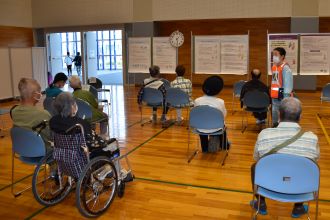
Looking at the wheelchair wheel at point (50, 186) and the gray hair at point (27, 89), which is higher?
the gray hair at point (27, 89)

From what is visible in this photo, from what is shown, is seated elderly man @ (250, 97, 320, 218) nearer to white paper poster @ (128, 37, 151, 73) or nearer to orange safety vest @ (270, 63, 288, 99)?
orange safety vest @ (270, 63, 288, 99)

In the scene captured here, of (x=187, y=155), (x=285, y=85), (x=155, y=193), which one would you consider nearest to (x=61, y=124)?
(x=155, y=193)

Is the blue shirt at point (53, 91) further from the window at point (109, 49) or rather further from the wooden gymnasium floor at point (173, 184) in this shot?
the window at point (109, 49)

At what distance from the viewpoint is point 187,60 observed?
13.3m

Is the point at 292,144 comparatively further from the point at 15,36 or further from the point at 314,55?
the point at 15,36

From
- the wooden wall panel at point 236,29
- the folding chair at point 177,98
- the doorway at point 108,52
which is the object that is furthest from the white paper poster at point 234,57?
the doorway at point 108,52

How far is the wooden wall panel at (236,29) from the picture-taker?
39.5ft

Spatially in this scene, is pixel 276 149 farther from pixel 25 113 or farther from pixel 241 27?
pixel 241 27

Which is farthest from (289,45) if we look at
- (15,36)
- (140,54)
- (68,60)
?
(68,60)

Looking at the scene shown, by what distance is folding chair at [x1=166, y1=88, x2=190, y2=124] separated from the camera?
21.3ft

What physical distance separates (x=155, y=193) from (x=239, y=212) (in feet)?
3.05

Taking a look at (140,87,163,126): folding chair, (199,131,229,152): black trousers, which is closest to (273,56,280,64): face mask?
(199,131,229,152): black trousers

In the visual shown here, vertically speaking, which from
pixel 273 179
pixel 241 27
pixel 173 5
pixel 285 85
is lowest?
pixel 273 179

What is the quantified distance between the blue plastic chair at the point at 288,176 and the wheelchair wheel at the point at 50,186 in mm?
1943
